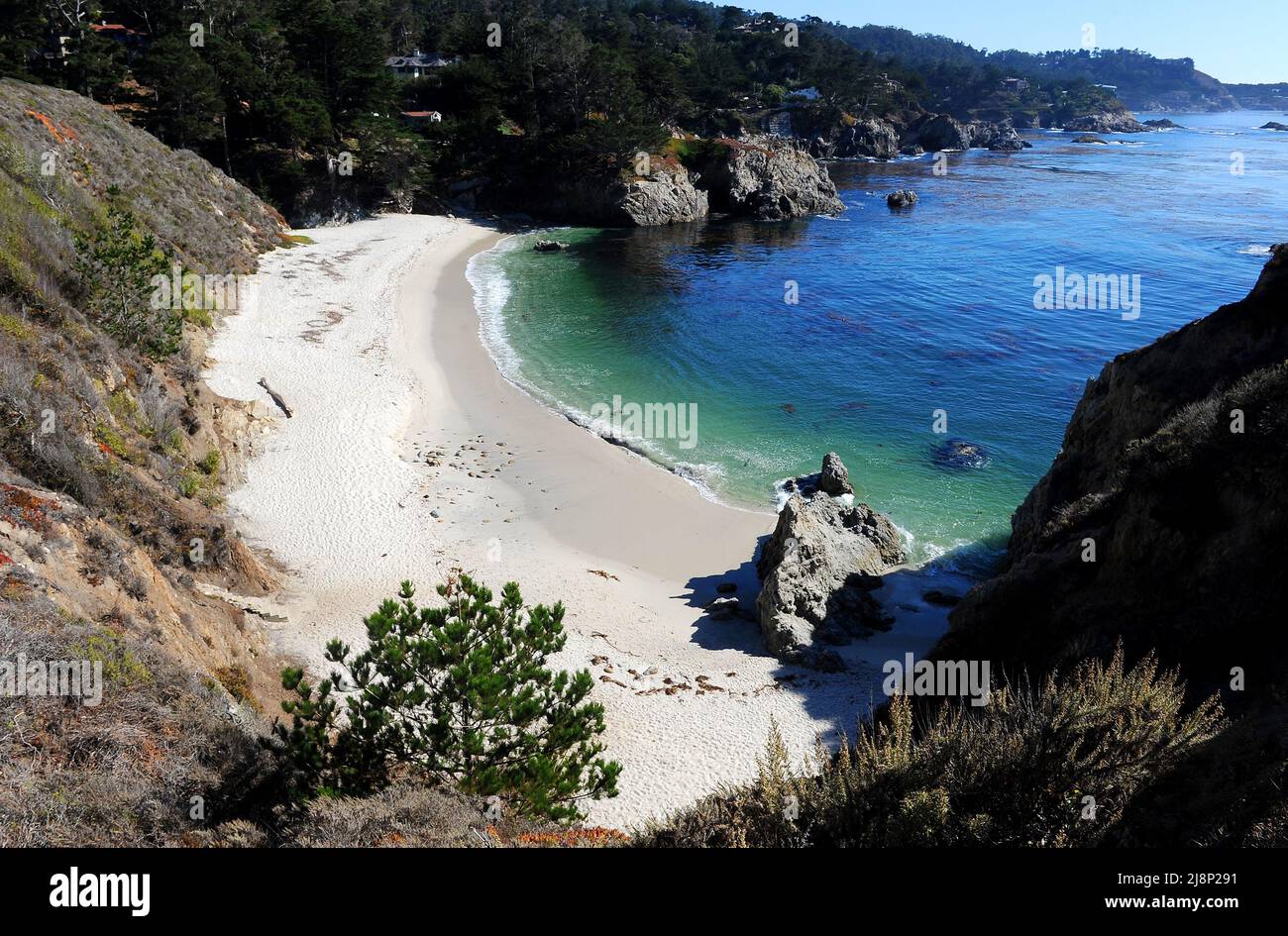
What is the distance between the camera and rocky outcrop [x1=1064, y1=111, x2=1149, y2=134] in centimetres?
17388

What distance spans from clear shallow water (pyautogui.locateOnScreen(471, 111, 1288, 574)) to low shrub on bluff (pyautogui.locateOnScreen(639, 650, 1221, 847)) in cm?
1385

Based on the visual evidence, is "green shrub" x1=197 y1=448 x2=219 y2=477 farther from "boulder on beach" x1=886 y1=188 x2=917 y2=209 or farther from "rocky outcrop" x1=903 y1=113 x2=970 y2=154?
"rocky outcrop" x1=903 y1=113 x2=970 y2=154

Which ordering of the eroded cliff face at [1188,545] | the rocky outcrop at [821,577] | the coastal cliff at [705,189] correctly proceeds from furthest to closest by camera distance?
1. the coastal cliff at [705,189]
2. the rocky outcrop at [821,577]
3. the eroded cliff face at [1188,545]

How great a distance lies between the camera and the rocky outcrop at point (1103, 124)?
17388cm

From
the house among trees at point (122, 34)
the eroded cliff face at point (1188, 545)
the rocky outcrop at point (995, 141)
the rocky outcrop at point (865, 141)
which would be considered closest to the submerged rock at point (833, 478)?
the eroded cliff face at point (1188, 545)

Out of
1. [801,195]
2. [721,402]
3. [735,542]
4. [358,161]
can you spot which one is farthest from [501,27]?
[735,542]

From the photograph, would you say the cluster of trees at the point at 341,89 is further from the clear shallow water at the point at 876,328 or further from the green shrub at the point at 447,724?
the green shrub at the point at 447,724

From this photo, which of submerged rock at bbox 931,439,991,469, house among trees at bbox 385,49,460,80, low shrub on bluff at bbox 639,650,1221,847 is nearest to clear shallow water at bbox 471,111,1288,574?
submerged rock at bbox 931,439,991,469

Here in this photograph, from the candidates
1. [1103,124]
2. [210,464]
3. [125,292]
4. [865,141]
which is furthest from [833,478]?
[1103,124]

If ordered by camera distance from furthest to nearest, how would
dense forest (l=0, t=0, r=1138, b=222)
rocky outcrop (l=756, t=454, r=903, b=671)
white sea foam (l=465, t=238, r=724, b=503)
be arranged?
dense forest (l=0, t=0, r=1138, b=222) → white sea foam (l=465, t=238, r=724, b=503) → rocky outcrop (l=756, t=454, r=903, b=671)

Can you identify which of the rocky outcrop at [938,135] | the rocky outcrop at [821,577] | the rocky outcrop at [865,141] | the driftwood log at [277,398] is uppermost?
the rocky outcrop at [938,135]

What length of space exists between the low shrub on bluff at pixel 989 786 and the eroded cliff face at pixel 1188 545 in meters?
3.57

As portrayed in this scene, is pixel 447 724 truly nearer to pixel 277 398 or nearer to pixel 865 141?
pixel 277 398
